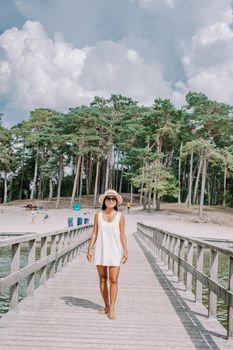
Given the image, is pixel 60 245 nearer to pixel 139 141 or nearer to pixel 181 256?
pixel 181 256

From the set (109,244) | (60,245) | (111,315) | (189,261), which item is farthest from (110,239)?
(60,245)

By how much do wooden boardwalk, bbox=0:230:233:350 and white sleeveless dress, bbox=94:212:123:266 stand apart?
0.74 meters

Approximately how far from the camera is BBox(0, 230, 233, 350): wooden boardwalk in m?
4.48

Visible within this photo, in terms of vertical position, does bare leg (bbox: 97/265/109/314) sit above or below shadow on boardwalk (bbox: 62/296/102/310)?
above

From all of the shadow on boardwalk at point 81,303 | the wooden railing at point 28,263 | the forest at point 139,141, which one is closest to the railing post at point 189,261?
the shadow on boardwalk at point 81,303

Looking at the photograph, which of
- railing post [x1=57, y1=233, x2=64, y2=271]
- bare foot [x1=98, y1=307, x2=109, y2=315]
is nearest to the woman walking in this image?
bare foot [x1=98, y1=307, x2=109, y2=315]

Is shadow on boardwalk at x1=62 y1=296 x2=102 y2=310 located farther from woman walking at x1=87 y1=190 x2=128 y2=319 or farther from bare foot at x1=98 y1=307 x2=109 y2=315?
woman walking at x1=87 y1=190 x2=128 y2=319

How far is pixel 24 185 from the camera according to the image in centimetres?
7906

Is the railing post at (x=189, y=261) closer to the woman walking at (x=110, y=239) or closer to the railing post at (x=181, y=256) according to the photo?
the railing post at (x=181, y=256)

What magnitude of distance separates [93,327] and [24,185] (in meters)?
75.7

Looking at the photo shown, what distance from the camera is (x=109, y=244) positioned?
555 centimetres

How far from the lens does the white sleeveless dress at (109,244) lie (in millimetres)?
5544

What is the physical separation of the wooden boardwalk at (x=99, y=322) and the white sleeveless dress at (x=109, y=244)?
741 mm

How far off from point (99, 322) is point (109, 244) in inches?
37.4
